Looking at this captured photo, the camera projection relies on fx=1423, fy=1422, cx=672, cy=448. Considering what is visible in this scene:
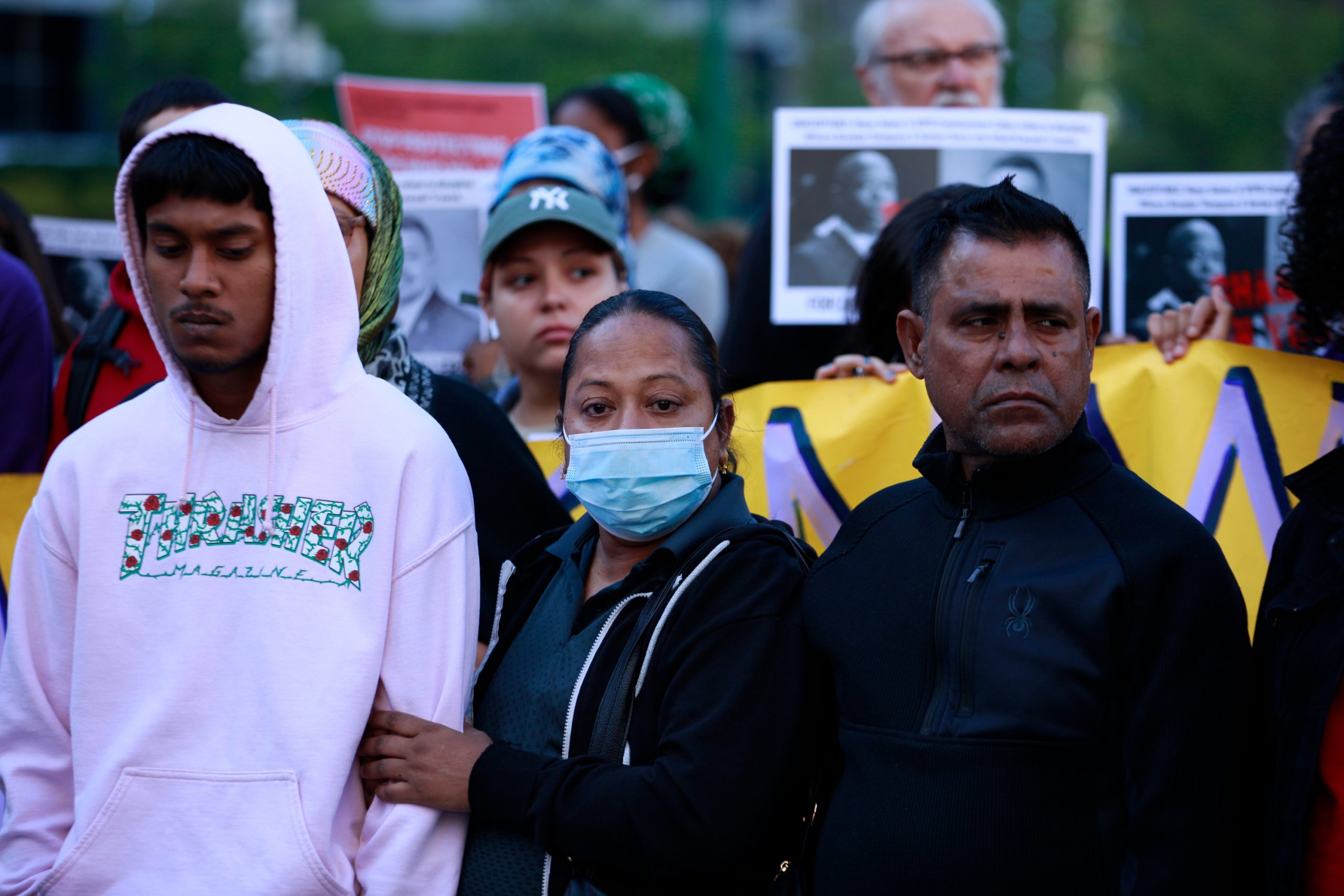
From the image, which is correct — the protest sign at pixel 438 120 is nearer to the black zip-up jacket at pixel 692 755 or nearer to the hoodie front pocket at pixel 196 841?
the black zip-up jacket at pixel 692 755

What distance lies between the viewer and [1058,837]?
242 cm

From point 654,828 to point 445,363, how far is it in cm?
272

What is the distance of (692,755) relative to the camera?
2605 millimetres

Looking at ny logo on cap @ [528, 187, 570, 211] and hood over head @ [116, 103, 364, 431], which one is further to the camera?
ny logo on cap @ [528, 187, 570, 211]

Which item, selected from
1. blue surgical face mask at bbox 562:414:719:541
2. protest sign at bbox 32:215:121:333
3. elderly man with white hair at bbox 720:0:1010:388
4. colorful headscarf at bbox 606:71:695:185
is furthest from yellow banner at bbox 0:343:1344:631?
colorful headscarf at bbox 606:71:695:185

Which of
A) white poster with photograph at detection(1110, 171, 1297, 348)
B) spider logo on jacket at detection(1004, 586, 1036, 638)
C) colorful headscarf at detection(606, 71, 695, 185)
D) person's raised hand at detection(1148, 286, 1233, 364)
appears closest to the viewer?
spider logo on jacket at detection(1004, 586, 1036, 638)

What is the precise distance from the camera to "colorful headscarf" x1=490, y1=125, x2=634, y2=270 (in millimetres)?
4371

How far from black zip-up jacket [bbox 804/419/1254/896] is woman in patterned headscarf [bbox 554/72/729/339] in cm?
352

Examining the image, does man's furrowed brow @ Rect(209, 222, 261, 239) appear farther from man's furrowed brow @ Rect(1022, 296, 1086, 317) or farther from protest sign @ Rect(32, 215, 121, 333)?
protest sign @ Rect(32, 215, 121, 333)

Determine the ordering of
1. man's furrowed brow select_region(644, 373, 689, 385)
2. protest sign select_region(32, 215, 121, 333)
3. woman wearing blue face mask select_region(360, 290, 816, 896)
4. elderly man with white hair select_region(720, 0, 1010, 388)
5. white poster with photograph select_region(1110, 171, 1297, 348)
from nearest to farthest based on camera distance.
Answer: woman wearing blue face mask select_region(360, 290, 816, 896)
man's furrowed brow select_region(644, 373, 689, 385)
white poster with photograph select_region(1110, 171, 1297, 348)
elderly man with white hair select_region(720, 0, 1010, 388)
protest sign select_region(32, 215, 121, 333)

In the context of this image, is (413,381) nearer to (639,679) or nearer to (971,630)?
(639,679)

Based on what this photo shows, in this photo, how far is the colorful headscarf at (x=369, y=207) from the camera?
3367 mm

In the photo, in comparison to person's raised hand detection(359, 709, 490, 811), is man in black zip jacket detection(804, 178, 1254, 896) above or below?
above

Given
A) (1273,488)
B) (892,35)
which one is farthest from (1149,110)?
(1273,488)
